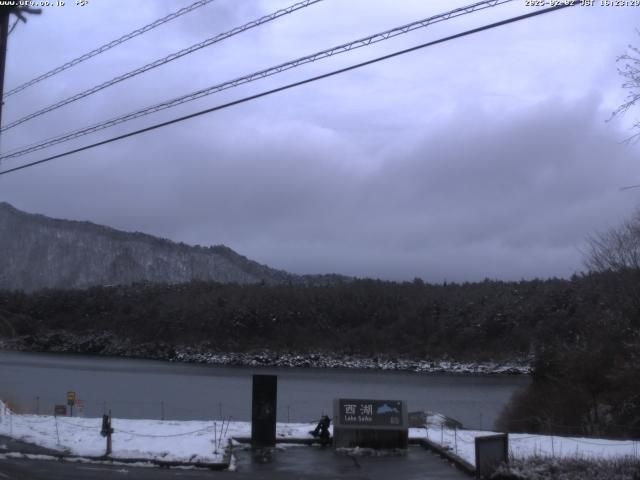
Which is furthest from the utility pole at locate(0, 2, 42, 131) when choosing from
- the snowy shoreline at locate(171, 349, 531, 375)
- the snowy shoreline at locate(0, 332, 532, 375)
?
the snowy shoreline at locate(171, 349, 531, 375)

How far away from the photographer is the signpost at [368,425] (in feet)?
68.2

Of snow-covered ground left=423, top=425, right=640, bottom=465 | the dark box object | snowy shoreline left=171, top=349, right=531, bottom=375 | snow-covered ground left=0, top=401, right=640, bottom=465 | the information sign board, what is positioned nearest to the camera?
the dark box object

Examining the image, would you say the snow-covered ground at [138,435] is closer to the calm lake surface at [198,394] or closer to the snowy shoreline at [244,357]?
the calm lake surface at [198,394]

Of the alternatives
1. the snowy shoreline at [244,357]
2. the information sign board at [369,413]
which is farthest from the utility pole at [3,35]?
the snowy shoreline at [244,357]

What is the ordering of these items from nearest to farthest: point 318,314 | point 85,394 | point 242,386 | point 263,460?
point 263,460 < point 85,394 < point 242,386 < point 318,314

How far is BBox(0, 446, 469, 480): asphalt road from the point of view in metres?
16.9

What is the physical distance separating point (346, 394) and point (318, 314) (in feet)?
243

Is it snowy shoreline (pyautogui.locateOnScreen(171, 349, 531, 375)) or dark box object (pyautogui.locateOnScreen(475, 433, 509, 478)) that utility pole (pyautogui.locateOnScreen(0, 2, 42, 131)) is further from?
snowy shoreline (pyautogui.locateOnScreen(171, 349, 531, 375))

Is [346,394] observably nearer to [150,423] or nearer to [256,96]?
[150,423]

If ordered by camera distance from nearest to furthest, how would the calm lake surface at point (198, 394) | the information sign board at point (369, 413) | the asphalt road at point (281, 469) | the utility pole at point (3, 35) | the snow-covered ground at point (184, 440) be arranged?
the asphalt road at point (281, 469), the snow-covered ground at point (184, 440), the utility pole at point (3, 35), the information sign board at point (369, 413), the calm lake surface at point (198, 394)

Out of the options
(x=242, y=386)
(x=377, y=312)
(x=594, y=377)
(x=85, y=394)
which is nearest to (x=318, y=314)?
(x=377, y=312)

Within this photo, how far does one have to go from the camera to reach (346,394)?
6775cm

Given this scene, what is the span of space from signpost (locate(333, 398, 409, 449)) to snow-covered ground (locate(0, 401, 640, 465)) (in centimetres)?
134

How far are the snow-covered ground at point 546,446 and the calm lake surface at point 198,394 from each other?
59.8 ft
